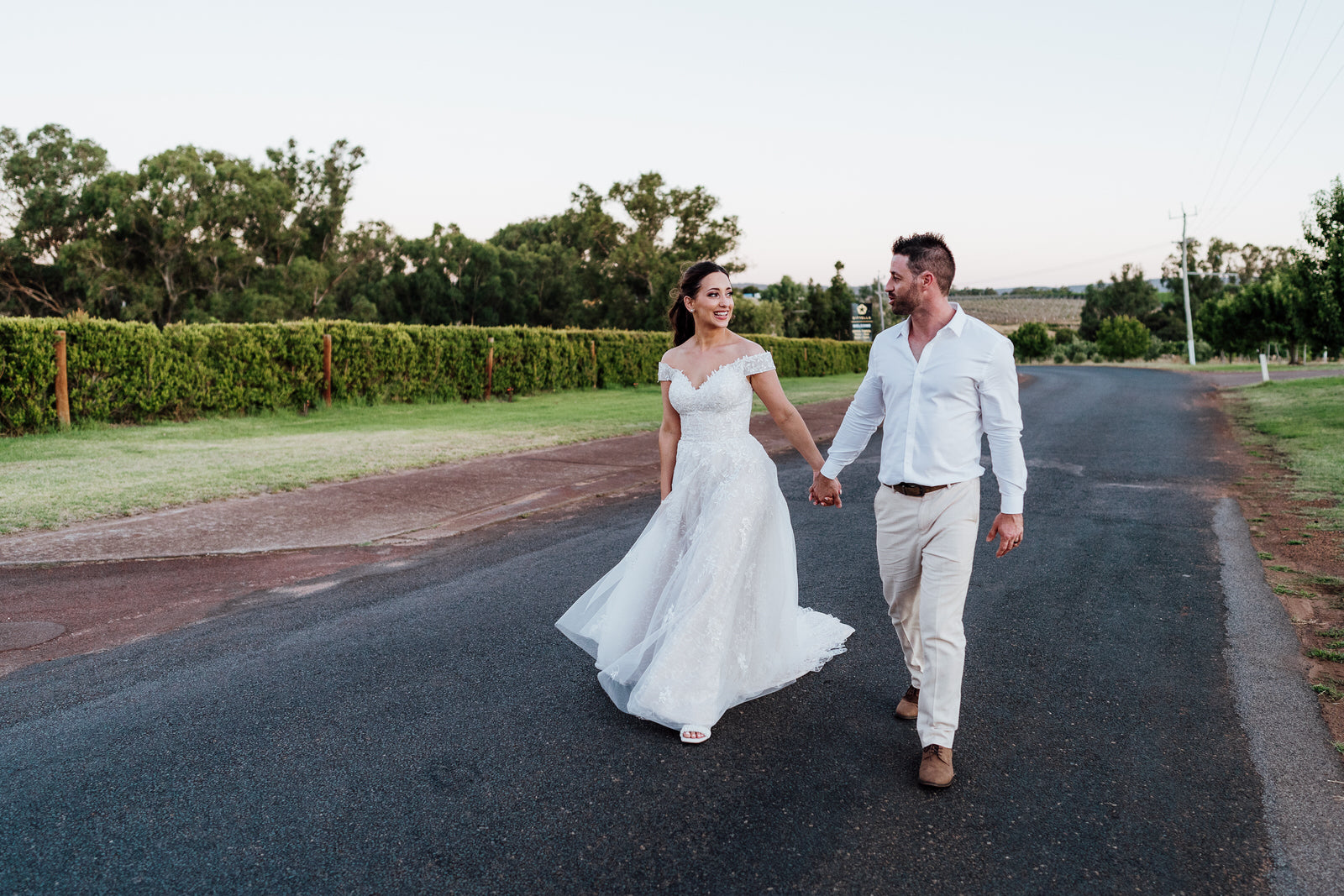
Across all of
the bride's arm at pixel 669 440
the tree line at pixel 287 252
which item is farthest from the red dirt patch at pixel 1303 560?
the tree line at pixel 287 252

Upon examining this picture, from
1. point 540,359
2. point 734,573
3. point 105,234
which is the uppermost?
point 105,234

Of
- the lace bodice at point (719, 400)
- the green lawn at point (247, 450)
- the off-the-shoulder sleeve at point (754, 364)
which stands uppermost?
the off-the-shoulder sleeve at point (754, 364)

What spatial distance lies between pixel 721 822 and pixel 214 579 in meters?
4.84

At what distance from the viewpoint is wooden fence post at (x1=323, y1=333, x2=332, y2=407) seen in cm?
1881

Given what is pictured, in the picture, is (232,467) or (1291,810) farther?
(232,467)

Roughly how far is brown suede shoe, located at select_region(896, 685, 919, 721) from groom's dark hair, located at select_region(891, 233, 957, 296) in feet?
5.82

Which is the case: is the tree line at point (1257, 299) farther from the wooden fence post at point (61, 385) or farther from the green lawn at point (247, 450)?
the wooden fence post at point (61, 385)

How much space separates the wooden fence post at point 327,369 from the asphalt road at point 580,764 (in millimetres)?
14362

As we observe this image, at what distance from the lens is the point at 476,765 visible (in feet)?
11.0

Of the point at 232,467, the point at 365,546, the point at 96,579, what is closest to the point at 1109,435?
the point at 365,546

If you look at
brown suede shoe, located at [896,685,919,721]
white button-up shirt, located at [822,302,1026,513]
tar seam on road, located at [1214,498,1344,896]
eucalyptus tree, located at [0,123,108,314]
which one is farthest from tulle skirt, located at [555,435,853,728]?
eucalyptus tree, located at [0,123,108,314]

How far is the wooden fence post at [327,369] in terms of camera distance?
18.8 m

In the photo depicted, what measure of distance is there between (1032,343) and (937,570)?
79721 mm

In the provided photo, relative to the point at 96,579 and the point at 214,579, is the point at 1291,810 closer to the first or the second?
the point at 214,579
